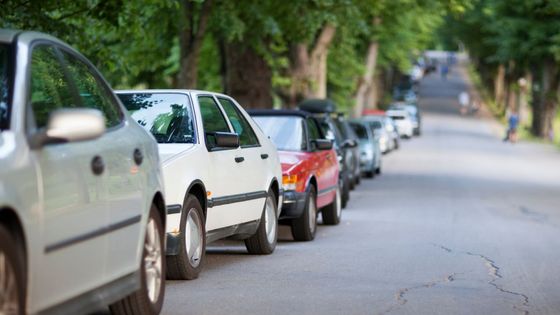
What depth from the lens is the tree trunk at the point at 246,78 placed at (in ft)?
99.6

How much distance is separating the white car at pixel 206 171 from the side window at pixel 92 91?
103 inches

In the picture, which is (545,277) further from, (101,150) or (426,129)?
(426,129)

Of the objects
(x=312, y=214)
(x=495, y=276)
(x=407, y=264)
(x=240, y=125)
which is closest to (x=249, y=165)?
(x=240, y=125)

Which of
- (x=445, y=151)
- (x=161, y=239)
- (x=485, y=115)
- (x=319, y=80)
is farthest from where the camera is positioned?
(x=485, y=115)

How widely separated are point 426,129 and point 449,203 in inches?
2075

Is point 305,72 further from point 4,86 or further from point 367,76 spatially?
point 4,86

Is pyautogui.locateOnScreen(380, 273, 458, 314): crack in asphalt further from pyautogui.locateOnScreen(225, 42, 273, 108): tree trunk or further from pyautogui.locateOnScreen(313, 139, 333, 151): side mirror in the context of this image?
pyautogui.locateOnScreen(225, 42, 273, 108): tree trunk

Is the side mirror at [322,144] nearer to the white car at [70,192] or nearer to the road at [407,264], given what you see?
the road at [407,264]

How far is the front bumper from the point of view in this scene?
15.0 metres

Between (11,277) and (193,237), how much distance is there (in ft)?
17.8

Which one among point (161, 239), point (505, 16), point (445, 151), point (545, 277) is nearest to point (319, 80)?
point (445, 151)

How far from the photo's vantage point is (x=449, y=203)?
79.5 feet

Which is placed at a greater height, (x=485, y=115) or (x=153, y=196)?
(x=153, y=196)

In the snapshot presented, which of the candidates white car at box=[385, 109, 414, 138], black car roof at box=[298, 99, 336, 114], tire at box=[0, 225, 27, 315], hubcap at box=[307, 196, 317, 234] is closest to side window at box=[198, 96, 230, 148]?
hubcap at box=[307, 196, 317, 234]
